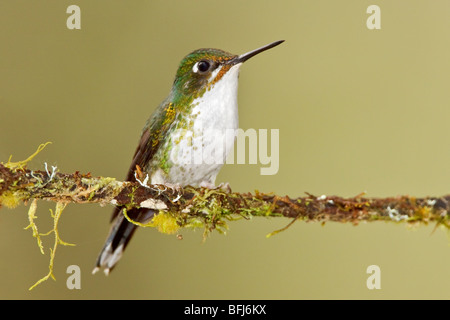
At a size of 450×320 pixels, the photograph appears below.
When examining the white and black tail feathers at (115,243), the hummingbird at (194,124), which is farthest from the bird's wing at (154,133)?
the white and black tail feathers at (115,243)

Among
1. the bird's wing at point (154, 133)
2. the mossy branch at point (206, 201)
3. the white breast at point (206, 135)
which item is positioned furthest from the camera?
the bird's wing at point (154, 133)

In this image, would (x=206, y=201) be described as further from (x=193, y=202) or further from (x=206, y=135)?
(x=206, y=135)

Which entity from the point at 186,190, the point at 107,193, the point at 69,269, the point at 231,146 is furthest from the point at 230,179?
the point at 107,193

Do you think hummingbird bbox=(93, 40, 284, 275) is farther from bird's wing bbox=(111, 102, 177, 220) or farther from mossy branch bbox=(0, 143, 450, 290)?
mossy branch bbox=(0, 143, 450, 290)

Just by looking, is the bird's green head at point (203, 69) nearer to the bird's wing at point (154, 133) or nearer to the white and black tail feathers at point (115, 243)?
the bird's wing at point (154, 133)

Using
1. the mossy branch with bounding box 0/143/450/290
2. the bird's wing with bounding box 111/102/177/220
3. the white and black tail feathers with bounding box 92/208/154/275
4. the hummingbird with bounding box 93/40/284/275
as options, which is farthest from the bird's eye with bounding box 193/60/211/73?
the white and black tail feathers with bounding box 92/208/154/275

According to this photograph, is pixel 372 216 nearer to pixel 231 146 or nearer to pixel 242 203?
pixel 242 203
